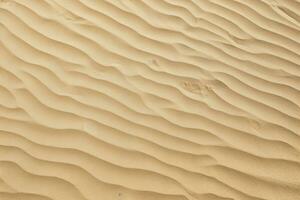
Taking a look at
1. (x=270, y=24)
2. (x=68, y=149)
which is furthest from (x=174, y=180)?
(x=270, y=24)

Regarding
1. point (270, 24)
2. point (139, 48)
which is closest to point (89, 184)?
point (139, 48)

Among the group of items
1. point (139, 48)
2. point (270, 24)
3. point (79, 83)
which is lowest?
point (79, 83)

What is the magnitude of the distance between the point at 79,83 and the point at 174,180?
107 cm

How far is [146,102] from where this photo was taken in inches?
123

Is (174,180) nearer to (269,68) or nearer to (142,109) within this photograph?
(142,109)

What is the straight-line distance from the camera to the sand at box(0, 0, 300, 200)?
271cm

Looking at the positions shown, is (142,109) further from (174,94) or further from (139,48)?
(139,48)

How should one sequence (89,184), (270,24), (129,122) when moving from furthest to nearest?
(270,24), (129,122), (89,184)

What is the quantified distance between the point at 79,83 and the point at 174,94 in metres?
0.76

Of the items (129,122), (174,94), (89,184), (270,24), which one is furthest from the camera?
(270,24)

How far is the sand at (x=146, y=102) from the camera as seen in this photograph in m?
2.71

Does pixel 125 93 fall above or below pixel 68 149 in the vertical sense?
above

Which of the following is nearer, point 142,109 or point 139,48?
point 142,109

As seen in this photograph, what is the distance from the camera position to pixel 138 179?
8.87 feet
